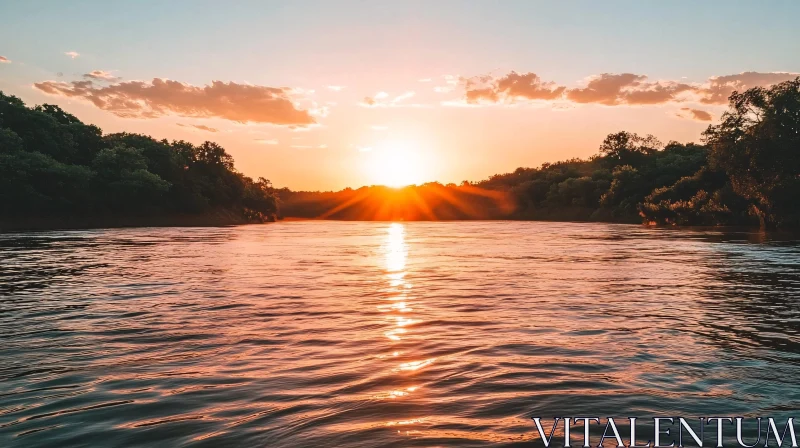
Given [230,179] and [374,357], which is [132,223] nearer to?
[230,179]

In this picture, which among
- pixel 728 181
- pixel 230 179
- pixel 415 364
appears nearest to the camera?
pixel 415 364

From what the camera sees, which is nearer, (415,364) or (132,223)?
(415,364)

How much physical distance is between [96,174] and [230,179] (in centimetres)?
4020

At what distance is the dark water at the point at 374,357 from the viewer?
5.97 metres

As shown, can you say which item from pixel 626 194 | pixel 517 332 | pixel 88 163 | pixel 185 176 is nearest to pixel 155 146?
pixel 185 176

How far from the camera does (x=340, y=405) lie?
6.42m

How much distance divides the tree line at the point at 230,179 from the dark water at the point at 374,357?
46657 mm

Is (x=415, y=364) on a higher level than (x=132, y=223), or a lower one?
lower

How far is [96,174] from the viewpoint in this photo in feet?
263

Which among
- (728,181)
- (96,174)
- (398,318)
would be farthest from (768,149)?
(96,174)

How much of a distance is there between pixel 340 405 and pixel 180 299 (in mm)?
9660

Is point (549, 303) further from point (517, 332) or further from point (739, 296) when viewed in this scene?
point (739, 296)

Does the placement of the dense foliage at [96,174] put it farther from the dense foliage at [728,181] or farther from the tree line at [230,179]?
the dense foliage at [728,181]

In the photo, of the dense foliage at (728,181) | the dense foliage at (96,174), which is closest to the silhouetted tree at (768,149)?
the dense foliage at (728,181)
